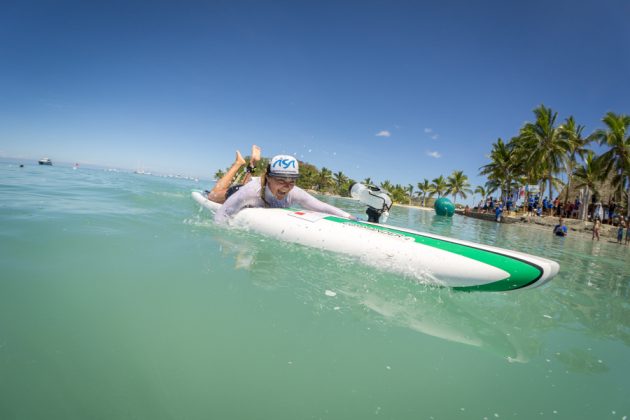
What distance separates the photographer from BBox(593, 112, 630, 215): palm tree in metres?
22.3

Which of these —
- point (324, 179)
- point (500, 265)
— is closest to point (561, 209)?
point (500, 265)

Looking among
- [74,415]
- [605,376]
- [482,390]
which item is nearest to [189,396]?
[74,415]

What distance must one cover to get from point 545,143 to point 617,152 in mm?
5115

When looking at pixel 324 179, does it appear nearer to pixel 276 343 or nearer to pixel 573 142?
pixel 573 142

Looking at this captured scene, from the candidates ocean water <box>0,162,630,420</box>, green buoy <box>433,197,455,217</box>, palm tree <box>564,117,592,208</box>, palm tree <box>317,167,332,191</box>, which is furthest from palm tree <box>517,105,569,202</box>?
palm tree <box>317,167,332,191</box>

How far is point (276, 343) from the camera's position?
1.96 metres

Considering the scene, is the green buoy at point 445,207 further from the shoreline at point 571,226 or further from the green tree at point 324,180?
the green tree at point 324,180

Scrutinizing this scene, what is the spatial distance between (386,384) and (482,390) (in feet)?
2.09

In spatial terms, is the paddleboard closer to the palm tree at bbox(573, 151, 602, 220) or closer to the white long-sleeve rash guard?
the white long-sleeve rash guard

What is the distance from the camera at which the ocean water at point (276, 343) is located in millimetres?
1495

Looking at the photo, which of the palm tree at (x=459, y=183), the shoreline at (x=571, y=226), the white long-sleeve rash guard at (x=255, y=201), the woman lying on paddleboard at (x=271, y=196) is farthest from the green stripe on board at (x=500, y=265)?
the palm tree at (x=459, y=183)

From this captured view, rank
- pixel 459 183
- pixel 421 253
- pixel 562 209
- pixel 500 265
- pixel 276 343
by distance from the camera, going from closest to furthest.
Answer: pixel 276 343, pixel 500 265, pixel 421 253, pixel 562 209, pixel 459 183

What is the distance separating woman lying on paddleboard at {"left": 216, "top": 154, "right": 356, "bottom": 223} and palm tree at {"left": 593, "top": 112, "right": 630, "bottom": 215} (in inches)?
1153

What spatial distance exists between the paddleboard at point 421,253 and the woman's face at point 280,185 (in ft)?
2.07
